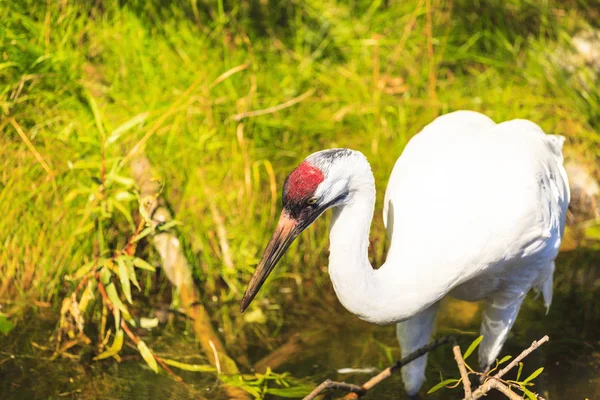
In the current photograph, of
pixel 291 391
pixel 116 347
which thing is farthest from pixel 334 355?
pixel 116 347

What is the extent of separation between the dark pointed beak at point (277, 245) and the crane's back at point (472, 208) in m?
0.40

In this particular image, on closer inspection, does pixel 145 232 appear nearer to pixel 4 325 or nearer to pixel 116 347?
pixel 116 347

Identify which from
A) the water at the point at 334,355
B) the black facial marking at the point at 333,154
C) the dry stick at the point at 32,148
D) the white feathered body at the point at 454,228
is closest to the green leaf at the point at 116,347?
the water at the point at 334,355

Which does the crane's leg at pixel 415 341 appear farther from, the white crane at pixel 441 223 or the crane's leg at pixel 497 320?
the crane's leg at pixel 497 320

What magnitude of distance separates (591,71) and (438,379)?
2672 millimetres

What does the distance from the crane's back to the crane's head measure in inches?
→ 15.4

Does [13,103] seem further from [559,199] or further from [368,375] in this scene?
[559,199]

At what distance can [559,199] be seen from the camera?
3.68 metres

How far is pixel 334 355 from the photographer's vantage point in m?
4.04

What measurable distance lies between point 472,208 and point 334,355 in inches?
48.2

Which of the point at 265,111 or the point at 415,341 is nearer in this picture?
the point at 415,341

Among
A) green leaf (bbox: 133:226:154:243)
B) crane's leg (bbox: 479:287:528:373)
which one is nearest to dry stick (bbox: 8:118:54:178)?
green leaf (bbox: 133:226:154:243)

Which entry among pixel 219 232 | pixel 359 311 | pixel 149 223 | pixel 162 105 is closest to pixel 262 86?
pixel 162 105

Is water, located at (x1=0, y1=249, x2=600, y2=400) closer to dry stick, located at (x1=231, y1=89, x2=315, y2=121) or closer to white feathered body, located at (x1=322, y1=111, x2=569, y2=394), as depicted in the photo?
white feathered body, located at (x1=322, y1=111, x2=569, y2=394)
